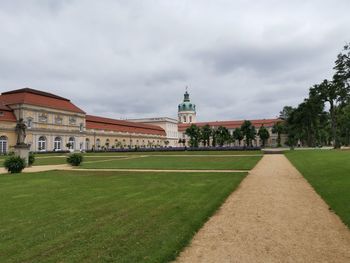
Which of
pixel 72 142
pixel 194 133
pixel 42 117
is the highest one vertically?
pixel 42 117

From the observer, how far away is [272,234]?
6.93 metres

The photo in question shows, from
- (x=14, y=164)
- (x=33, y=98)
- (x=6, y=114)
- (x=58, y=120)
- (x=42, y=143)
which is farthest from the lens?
(x=58, y=120)

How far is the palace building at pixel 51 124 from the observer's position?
69.6 meters

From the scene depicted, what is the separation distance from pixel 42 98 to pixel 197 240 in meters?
76.0

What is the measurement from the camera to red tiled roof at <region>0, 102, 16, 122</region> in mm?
68088

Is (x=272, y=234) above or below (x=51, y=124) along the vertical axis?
below

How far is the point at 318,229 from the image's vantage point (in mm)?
7297

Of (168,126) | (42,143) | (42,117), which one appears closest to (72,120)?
(42,117)

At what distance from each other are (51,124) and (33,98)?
7293 mm

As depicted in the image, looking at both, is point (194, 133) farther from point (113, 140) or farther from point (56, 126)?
point (56, 126)

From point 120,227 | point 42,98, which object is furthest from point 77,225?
point 42,98

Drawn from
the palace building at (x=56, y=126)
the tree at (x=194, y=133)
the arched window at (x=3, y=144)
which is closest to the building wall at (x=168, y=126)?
the palace building at (x=56, y=126)

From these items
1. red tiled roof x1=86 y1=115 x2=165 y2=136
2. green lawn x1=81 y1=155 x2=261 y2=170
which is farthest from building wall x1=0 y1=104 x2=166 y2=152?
green lawn x1=81 y1=155 x2=261 y2=170

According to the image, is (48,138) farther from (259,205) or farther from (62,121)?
(259,205)
